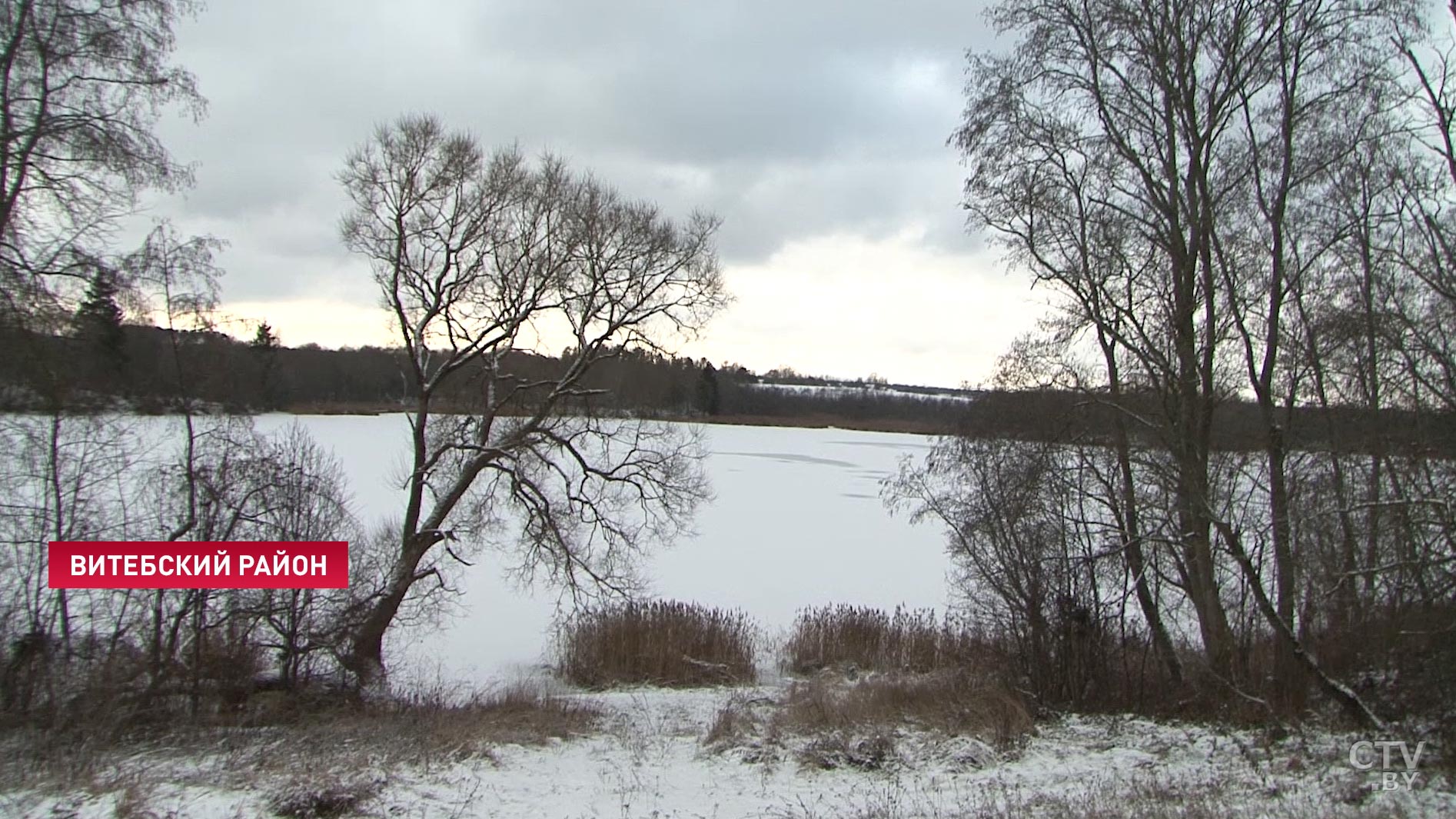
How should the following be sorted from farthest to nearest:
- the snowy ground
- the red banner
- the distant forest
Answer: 1. the red banner
2. the distant forest
3. the snowy ground

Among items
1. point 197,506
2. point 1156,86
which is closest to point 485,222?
point 197,506

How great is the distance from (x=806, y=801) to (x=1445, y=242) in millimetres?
7395

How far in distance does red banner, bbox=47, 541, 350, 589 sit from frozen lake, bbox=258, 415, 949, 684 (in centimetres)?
249

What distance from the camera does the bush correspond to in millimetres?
14992

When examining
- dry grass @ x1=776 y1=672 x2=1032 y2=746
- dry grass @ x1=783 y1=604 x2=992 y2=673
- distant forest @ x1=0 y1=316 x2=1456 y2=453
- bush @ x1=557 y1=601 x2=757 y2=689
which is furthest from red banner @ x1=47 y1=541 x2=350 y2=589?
dry grass @ x1=783 y1=604 x2=992 y2=673

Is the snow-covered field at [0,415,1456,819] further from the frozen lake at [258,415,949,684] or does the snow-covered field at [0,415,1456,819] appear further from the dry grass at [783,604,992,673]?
the dry grass at [783,604,992,673]

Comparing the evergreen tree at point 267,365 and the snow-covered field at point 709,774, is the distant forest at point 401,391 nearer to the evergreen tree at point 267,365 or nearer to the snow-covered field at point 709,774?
the evergreen tree at point 267,365

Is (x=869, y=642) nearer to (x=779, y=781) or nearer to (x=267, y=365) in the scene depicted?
(x=779, y=781)

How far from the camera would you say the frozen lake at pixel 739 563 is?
52.1 ft

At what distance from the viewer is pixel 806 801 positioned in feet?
23.7

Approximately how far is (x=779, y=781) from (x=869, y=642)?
8173 millimetres

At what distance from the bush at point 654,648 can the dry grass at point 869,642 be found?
0.99 m

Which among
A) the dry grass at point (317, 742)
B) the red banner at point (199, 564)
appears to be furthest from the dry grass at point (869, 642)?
the red banner at point (199, 564)

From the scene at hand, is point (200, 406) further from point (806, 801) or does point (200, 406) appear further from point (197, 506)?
point (806, 801)
